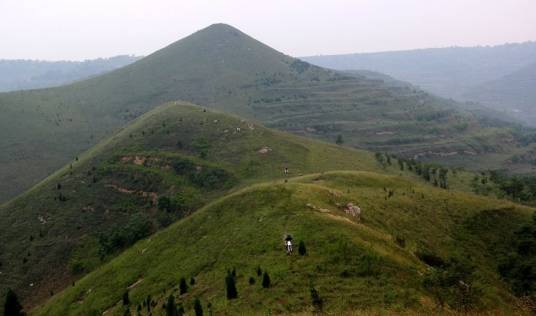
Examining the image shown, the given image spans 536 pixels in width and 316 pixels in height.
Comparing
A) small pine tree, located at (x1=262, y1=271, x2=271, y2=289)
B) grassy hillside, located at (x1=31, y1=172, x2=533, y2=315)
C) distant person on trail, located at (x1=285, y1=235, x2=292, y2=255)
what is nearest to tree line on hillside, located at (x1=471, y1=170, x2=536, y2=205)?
grassy hillside, located at (x1=31, y1=172, x2=533, y2=315)

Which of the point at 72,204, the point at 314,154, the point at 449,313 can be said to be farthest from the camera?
the point at 314,154

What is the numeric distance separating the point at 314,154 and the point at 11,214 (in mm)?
86189

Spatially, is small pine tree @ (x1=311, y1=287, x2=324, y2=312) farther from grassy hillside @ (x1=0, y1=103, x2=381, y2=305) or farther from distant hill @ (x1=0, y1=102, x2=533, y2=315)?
grassy hillside @ (x1=0, y1=103, x2=381, y2=305)

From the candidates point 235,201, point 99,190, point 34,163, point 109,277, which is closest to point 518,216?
point 235,201

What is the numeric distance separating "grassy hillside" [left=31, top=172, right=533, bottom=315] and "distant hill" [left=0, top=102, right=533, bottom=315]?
20 centimetres

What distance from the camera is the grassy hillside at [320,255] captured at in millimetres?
38344

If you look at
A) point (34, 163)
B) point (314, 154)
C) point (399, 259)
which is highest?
point (399, 259)

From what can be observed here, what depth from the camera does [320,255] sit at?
144 feet

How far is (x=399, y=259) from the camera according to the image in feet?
143

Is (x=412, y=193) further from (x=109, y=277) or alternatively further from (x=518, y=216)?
(x=109, y=277)

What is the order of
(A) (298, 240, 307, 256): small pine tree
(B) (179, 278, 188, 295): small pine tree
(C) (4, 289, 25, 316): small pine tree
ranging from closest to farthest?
(A) (298, 240, 307, 256): small pine tree < (B) (179, 278, 188, 295): small pine tree < (C) (4, 289, 25, 316): small pine tree

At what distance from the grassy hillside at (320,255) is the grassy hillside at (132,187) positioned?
17.8 meters

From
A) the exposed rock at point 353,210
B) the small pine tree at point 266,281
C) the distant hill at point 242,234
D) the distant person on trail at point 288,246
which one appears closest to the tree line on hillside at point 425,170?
the distant hill at point 242,234

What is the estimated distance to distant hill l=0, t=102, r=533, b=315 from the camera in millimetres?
40594
